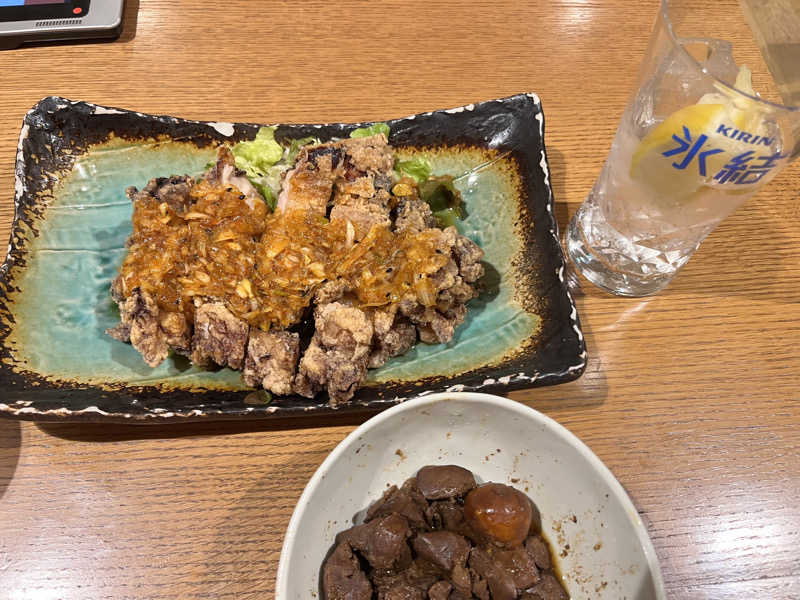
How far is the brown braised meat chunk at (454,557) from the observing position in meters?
1.56

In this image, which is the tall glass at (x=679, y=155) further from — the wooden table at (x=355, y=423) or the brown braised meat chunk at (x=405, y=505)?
the brown braised meat chunk at (x=405, y=505)

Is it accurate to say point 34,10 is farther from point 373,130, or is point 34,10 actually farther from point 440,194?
point 440,194

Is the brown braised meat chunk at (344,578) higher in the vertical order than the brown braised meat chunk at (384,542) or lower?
lower

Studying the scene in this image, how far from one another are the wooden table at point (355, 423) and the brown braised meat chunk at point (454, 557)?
1.91ft

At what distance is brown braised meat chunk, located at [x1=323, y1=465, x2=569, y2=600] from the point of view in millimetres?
1560

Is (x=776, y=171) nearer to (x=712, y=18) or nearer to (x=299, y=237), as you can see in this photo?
(x=712, y=18)

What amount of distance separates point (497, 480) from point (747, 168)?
4.30ft

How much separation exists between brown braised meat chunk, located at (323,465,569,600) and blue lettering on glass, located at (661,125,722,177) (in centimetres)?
124

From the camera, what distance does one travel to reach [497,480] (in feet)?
6.25

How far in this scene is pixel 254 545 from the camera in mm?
2031

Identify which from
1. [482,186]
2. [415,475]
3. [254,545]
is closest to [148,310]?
[254,545]

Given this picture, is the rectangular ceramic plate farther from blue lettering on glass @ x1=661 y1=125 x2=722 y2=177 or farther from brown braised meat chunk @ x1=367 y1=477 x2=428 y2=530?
blue lettering on glass @ x1=661 y1=125 x2=722 y2=177

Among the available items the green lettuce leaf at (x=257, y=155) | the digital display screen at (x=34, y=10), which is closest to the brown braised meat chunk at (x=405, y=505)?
the green lettuce leaf at (x=257, y=155)

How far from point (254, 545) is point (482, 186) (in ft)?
6.17
